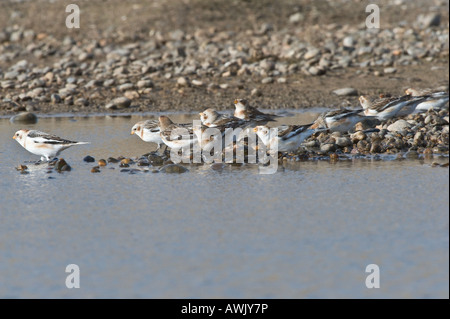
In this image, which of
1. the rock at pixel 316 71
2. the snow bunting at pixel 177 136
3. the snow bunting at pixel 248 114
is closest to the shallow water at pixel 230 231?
the snow bunting at pixel 177 136

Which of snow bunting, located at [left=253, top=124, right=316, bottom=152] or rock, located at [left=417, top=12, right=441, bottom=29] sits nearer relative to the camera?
snow bunting, located at [left=253, top=124, right=316, bottom=152]

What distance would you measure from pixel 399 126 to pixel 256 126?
240 centimetres

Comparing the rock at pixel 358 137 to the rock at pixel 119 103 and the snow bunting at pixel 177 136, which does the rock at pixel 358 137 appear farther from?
the rock at pixel 119 103

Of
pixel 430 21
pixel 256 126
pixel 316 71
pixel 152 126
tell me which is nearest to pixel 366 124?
pixel 256 126

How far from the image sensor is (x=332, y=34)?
74.8 ft

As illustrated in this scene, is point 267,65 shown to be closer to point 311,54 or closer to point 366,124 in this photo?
point 311,54

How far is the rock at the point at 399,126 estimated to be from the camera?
12.2 metres

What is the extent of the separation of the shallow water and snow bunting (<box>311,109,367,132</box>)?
1557mm

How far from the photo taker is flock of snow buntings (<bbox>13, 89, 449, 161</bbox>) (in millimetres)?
11203

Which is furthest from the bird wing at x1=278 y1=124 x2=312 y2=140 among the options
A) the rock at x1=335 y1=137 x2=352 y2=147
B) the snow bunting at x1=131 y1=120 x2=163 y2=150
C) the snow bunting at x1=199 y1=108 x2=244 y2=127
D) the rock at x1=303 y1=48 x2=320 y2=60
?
the rock at x1=303 y1=48 x2=320 y2=60

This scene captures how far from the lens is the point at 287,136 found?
36.3ft

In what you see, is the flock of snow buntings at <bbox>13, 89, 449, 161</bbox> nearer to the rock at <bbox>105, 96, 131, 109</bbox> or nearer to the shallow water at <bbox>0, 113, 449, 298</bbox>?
the shallow water at <bbox>0, 113, 449, 298</bbox>

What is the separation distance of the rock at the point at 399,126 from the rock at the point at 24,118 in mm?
7819
